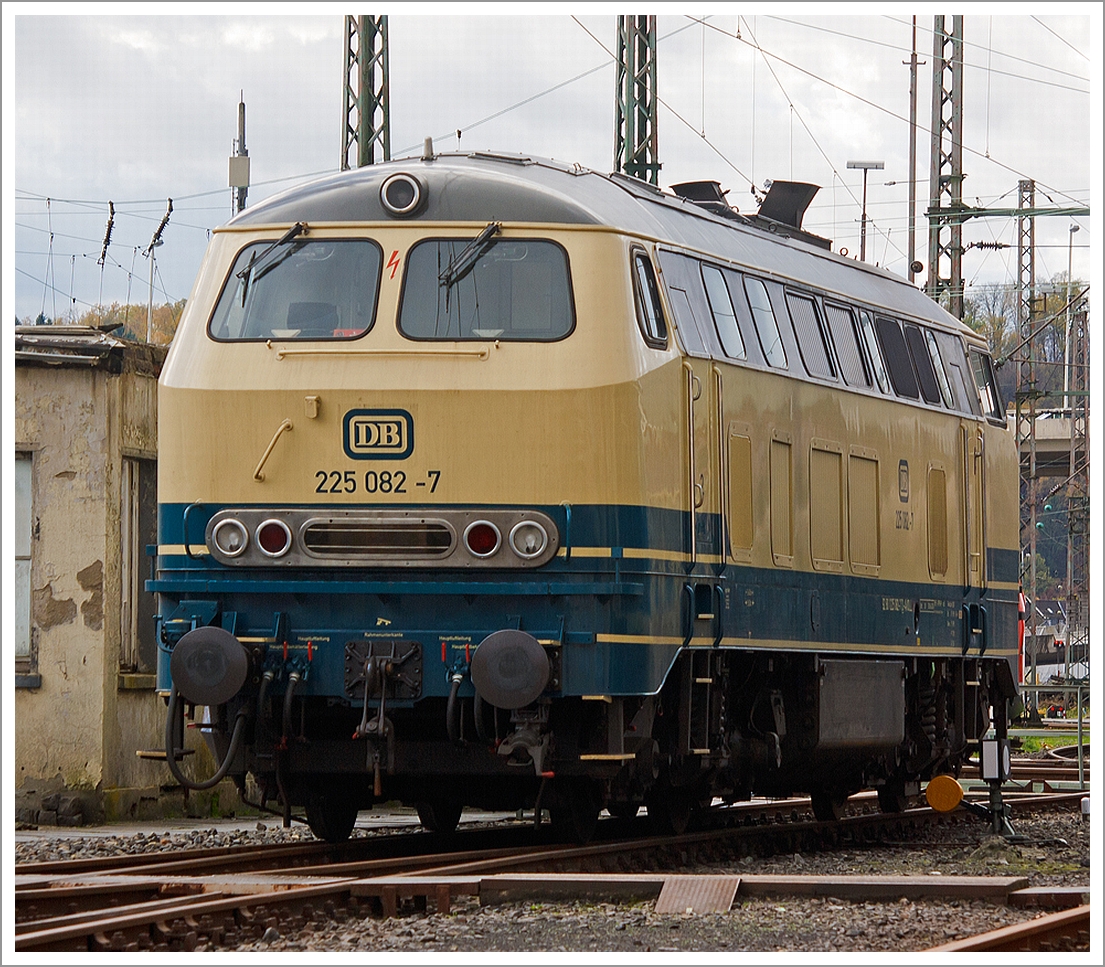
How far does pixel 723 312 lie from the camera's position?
13.1 meters

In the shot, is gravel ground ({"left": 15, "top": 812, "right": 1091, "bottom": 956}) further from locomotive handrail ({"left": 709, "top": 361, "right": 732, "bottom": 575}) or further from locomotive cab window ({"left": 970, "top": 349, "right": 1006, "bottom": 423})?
locomotive cab window ({"left": 970, "top": 349, "right": 1006, "bottom": 423})

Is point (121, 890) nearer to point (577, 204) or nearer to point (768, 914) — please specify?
point (768, 914)

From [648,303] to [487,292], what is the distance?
100 centimetres

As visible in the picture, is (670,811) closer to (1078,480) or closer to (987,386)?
(987,386)

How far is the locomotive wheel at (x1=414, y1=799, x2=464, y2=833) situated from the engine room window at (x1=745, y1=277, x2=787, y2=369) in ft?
12.2

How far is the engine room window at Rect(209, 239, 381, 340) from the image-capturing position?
39.2ft

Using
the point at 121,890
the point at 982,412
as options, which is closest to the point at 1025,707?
the point at 982,412

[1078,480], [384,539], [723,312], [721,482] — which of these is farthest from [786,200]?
[1078,480]

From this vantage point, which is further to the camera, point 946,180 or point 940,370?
point 946,180

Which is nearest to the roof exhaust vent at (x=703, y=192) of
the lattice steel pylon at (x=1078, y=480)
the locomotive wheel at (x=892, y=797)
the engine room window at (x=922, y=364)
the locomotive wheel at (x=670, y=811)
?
the engine room window at (x=922, y=364)

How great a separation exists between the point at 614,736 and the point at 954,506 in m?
5.92

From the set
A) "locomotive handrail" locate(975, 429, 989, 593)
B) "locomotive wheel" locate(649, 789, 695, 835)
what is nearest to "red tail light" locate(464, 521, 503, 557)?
"locomotive wheel" locate(649, 789, 695, 835)

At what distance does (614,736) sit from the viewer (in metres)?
11.6

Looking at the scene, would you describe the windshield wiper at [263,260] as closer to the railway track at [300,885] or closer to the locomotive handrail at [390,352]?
the locomotive handrail at [390,352]
